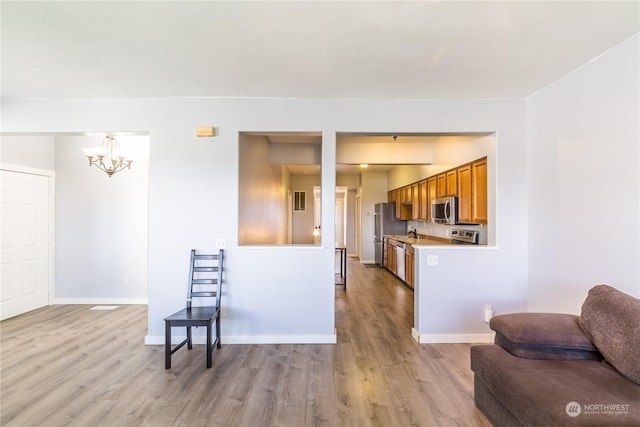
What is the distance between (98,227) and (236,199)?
295cm

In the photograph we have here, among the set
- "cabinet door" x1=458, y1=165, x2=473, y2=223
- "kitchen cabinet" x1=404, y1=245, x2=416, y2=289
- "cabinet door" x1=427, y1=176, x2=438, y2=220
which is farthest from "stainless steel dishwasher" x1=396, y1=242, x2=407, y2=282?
"cabinet door" x1=458, y1=165, x2=473, y2=223

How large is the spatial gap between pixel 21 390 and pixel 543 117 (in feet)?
16.5

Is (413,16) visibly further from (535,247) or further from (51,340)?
(51,340)

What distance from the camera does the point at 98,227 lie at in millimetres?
4527

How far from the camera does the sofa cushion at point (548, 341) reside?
6.01 ft

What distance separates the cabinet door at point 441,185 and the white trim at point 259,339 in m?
2.94

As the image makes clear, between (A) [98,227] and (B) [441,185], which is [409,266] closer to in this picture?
(B) [441,185]

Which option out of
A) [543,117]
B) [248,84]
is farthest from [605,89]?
[248,84]

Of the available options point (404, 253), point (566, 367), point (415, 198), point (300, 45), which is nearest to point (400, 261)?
point (404, 253)

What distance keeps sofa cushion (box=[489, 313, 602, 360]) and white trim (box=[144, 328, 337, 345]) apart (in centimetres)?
171

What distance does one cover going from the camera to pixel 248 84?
275cm

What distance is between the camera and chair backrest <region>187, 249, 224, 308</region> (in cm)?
291

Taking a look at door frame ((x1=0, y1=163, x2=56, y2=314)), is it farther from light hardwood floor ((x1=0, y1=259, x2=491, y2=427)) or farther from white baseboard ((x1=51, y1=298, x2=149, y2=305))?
light hardwood floor ((x1=0, y1=259, x2=491, y2=427))

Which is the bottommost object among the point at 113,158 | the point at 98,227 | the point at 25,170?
the point at 98,227
